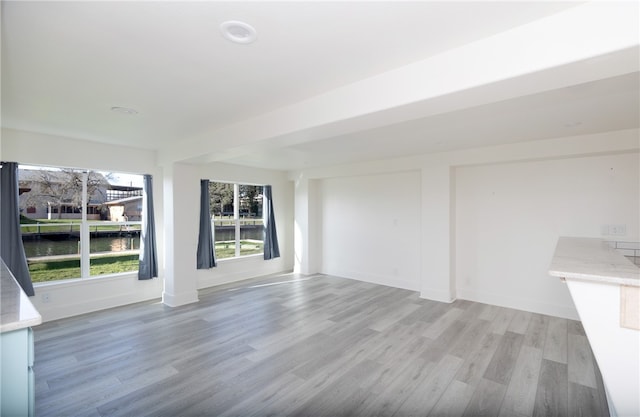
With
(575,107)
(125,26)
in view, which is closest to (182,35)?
(125,26)

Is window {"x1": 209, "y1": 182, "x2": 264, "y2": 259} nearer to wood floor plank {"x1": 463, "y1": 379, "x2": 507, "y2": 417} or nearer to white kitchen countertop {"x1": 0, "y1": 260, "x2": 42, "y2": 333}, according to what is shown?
white kitchen countertop {"x1": 0, "y1": 260, "x2": 42, "y2": 333}

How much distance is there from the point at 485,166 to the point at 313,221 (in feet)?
12.4

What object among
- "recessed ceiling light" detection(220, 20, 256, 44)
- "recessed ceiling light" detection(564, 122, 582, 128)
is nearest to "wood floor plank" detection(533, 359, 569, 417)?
"recessed ceiling light" detection(564, 122, 582, 128)

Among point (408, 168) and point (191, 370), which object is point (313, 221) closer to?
point (408, 168)

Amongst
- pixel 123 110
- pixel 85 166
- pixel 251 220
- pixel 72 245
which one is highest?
pixel 123 110

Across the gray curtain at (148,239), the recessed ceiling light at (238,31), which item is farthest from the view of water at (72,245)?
the recessed ceiling light at (238,31)

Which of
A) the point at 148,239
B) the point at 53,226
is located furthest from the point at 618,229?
the point at 53,226

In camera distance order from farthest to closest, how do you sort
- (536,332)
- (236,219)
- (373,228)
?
1. (236,219)
2. (373,228)
3. (536,332)

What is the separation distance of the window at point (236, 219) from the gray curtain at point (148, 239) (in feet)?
4.32

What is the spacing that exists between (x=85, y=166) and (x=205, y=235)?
2.14 metres

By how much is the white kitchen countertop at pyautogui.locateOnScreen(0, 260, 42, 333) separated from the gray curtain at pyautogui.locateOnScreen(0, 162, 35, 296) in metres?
2.80

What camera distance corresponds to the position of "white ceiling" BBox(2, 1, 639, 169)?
157 centimetres

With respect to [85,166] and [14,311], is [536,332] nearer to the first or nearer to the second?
[14,311]

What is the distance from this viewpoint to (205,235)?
225 inches
